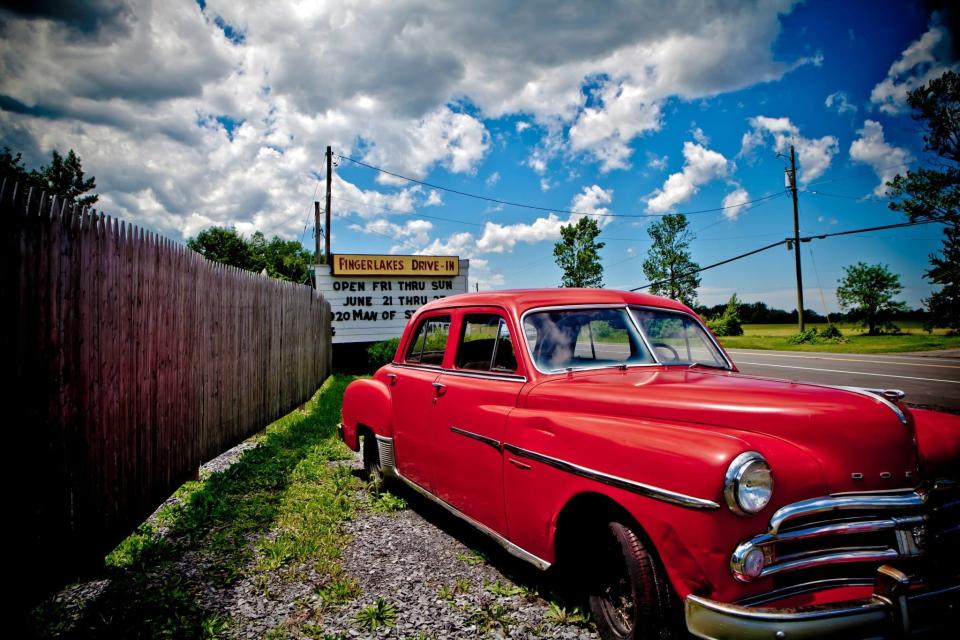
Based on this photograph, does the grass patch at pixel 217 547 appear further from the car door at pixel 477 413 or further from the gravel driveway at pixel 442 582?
the car door at pixel 477 413

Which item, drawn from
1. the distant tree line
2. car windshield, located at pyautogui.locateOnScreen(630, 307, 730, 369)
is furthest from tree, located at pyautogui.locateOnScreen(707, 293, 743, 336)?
car windshield, located at pyautogui.locateOnScreen(630, 307, 730, 369)

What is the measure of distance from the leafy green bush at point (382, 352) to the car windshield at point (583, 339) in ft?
36.9

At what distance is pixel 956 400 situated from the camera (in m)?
7.98

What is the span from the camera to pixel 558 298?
3227 mm

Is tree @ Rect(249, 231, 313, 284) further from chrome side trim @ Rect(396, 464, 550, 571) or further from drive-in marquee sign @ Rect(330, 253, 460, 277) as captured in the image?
chrome side trim @ Rect(396, 464, 550, 571)

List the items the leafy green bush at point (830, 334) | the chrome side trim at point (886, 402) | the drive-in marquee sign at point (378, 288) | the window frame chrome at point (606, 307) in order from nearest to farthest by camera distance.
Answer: the chrome side trim at point (886, 402) < the window frame chrome at point (606, 307) < the drive-in marquee sign at point (378, 288) < the leafy green bush at point (830, 334)

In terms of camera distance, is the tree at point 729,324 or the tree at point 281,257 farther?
the tree at point 281,257

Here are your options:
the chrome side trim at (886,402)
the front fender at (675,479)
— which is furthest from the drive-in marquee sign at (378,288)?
the chrome side trim at (886,402)

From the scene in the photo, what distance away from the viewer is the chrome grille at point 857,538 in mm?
1786

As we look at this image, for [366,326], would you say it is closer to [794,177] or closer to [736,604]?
[736,604]

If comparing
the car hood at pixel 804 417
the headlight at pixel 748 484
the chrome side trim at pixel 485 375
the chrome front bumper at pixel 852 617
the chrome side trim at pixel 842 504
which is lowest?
the chrome front bumper at pixel 852 617

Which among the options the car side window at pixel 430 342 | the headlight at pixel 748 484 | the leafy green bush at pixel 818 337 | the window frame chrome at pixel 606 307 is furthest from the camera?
the leafy green bush at pixel 818 337

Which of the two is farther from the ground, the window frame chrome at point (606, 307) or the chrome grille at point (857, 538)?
the window frame chrome at point (606, 307)

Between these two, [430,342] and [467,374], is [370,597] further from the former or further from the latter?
[430,342]
